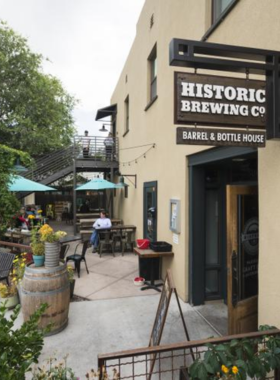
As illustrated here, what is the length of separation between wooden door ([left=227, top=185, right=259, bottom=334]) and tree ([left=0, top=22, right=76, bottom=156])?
13.6 metres

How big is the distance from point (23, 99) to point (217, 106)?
1522 cm

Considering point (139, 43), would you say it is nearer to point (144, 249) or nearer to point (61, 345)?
point (144, 249)

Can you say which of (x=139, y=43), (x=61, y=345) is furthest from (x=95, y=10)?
(x=61, y=345)

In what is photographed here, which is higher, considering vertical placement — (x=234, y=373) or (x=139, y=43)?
(x=139, y=43)

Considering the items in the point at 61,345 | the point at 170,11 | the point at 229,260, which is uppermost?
the point at 170,11

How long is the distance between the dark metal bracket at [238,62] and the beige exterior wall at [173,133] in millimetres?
434

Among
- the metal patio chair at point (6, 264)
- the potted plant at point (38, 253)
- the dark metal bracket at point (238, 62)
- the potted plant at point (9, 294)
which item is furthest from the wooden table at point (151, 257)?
the dark metal bracket at point (238, 62)

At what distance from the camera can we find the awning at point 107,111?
14.2 metres

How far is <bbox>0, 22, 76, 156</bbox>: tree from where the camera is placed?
13836mm

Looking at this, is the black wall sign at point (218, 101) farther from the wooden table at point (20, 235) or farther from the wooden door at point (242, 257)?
the wooden table at point (20, 235)

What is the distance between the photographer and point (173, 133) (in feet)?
18.0

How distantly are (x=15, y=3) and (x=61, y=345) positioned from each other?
414 inches

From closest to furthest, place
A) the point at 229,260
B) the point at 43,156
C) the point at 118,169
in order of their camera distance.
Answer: the point at 229,260, the point at 118,169, the point at 43,156

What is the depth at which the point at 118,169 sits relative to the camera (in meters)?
13.4
